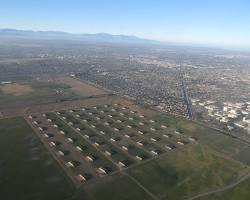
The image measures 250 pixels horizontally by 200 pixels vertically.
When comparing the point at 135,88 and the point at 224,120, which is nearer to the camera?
the point at 224,120

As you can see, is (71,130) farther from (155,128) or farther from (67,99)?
(67,99)

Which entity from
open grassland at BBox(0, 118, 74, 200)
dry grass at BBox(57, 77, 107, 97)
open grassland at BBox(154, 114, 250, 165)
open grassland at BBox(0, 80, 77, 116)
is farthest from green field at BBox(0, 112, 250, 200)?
dry grass at BBox(57, 77, 107, 97)

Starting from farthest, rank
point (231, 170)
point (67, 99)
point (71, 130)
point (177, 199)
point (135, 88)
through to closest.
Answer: point (135, 88)
point (67, 99)
point (71, 130)
point (231, 170)
point (177, 199)

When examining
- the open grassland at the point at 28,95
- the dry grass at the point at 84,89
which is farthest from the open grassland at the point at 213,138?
the open grassland at the point at 28,95

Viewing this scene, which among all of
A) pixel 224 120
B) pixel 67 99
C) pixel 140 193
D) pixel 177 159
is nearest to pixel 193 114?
pixel 224 120

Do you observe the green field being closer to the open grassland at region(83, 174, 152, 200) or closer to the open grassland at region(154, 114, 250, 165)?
the open grassland at region(83, 174, 152, 200)

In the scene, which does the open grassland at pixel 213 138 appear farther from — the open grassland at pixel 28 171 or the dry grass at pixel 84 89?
the open grassland at pixel 28 171
